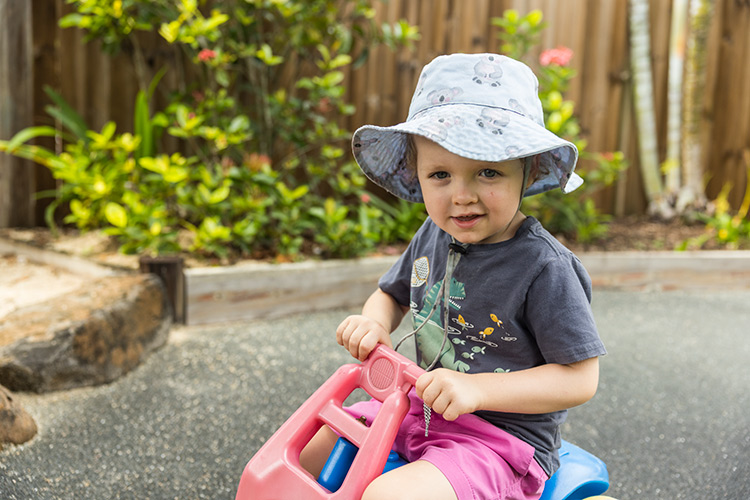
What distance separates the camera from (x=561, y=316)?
3.63 ft

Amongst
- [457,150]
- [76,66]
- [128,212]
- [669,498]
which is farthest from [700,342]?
[76,66]

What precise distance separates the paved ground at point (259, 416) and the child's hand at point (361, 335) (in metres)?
0.57

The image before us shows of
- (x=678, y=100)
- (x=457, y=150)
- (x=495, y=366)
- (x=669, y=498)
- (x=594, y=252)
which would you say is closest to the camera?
(x=457, y=150)

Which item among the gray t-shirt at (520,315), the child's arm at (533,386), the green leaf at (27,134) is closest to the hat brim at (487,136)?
the gray t-shirt at (520,315)

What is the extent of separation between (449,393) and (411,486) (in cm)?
16

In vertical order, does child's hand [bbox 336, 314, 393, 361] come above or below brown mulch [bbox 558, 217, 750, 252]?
above

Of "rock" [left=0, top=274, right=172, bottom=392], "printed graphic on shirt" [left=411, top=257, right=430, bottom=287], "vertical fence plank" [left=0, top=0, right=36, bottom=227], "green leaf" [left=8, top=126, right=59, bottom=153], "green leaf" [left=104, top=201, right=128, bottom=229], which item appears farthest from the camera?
"vertical fence plank" [left=0, top=0, right=36, bottom=227]

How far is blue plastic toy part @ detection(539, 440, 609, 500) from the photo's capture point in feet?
3.93

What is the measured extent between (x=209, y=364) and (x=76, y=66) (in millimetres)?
2118

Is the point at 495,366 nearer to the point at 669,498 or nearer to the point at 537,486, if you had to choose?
Answer: the point at 537,486

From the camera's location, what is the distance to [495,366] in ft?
3.96

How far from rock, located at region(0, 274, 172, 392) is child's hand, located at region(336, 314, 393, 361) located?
3.84 feet

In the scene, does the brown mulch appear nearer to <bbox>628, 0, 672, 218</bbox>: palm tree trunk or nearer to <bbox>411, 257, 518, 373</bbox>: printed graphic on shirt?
<bbox>628, 0, 672, 218</bbox>: palm tree trunk

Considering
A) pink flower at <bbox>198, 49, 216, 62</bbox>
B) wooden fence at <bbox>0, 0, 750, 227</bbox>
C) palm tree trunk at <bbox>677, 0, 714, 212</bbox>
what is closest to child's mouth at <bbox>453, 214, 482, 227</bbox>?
pink flower at <bbox>198, 49, 216, 62</bbox>
